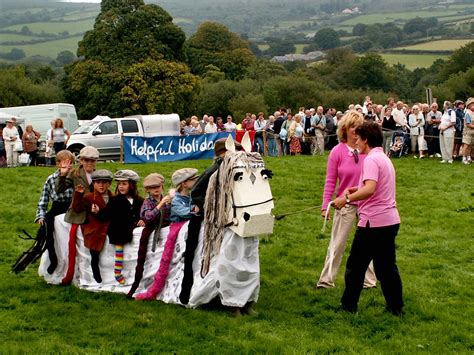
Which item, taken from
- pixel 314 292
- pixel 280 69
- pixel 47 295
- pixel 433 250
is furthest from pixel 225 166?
pixel 280 69

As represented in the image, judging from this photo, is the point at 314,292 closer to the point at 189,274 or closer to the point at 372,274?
the point at 372,274

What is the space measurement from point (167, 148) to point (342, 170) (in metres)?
14.8

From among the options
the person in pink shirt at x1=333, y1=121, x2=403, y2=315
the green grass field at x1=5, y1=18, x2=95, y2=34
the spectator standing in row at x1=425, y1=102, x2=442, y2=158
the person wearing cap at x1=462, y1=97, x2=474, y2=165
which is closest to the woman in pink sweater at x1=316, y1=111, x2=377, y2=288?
the person in pink shirt at x1=333, y1=121, x2=403, y2=315

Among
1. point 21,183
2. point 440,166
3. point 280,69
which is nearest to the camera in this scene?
point 21,183

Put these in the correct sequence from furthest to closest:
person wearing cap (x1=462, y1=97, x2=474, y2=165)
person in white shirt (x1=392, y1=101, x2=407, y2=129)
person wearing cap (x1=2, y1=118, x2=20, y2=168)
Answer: person in white shirt (x1=392, y1=101, x2=407, y2=129) < person wearing cap (x1=2, y1=118, x2=20, y2=168) < person wearing cap (x1=462, y1=97, x2=474, y2=165)

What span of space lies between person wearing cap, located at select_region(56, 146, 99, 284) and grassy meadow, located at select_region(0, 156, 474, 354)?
0.44 m

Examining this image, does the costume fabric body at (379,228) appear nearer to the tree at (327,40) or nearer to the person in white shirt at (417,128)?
the person in white shirt at (417,128)

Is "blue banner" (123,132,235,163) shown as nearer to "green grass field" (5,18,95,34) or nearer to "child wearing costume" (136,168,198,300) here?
"child wearing costume" (136,168,198,300)

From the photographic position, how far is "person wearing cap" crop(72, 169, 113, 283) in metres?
9.95

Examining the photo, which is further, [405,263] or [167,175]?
[167,175]

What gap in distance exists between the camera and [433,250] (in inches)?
485

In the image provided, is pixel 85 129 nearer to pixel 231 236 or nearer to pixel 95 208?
pixel 95 208

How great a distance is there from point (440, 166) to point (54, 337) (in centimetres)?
1598

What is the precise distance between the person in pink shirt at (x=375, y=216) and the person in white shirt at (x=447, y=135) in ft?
48.7
